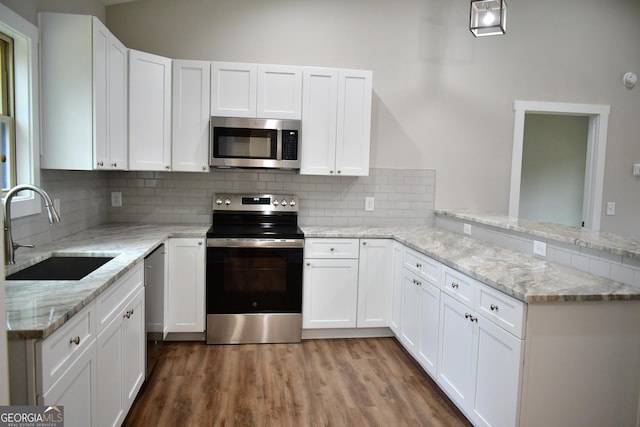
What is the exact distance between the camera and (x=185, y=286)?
3508 millimetres

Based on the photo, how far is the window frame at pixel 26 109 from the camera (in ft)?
8.21

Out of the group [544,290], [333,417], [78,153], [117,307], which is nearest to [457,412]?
[333,417]

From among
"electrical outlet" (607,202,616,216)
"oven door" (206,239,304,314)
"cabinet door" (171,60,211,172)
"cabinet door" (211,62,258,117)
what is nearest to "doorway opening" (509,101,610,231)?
"electrical outlet" (607,202,616,216)

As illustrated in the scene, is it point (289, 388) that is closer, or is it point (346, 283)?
point (289, 388)

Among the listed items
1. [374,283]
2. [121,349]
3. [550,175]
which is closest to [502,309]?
[374,283]

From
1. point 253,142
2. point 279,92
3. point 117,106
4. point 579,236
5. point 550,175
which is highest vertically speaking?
point 279,92

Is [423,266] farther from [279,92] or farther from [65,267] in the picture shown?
[65,267]

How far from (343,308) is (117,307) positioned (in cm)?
200

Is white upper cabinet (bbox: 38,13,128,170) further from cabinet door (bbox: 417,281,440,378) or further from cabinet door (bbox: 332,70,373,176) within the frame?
cabinet door (bbox: 417,281,440,378)

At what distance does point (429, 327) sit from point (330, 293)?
3.25ft

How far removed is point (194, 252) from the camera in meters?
3.49

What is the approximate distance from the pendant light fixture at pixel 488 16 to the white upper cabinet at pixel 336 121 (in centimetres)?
102

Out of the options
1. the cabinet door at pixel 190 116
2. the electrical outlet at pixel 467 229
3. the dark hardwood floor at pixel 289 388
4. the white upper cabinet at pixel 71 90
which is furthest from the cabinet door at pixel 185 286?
the electrical outlet at pixel 467 229

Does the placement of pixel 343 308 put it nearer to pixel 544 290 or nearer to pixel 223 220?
pixel 223 220
